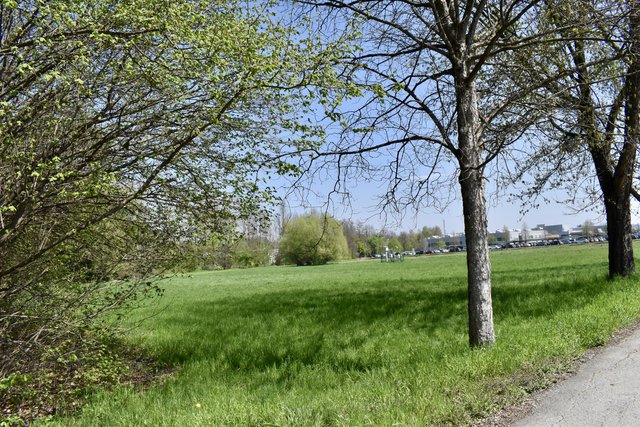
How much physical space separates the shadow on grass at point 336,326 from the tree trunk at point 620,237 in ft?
3.83

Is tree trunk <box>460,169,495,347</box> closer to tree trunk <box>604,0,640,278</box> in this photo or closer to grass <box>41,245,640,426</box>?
grass <box>41,245,640,426</box>

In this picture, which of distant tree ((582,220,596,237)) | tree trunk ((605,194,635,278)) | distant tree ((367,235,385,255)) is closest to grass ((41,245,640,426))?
tree trunk ((605,194,635,278))

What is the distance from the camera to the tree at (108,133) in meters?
4.73

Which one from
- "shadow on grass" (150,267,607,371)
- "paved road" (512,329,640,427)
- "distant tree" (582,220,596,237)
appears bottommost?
"shadow on grass" (150,267,607,371)

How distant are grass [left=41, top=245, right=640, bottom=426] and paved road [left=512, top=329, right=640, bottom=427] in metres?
0.26

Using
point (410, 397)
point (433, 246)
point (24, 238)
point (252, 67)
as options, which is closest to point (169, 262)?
point (24, 238)

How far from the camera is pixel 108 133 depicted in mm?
5676

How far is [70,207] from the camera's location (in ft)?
18.8

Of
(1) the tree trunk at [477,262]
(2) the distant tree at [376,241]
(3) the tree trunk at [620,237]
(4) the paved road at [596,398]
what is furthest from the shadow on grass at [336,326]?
(4) the paved road at [596,398]

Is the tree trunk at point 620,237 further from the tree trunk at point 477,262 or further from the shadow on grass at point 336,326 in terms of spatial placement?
the tree trunk at point 477,262

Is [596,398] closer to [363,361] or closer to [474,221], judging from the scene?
[474,221]

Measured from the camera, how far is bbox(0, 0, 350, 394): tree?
15.5ft

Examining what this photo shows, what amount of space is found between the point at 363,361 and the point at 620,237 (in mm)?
10160

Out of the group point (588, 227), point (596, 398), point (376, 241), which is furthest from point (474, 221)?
point (588, 227)
